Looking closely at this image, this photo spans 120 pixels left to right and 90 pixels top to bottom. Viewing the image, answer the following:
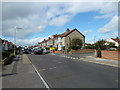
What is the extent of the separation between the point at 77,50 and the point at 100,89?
3680 cm

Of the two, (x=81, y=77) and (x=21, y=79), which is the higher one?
(x=81, y=77)

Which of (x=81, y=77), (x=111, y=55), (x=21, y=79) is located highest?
(x=111, y=55)

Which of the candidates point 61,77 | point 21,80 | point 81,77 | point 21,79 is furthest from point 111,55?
point 21,80

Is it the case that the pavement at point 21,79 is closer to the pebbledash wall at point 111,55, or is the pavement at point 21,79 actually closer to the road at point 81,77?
the road at point 81,77

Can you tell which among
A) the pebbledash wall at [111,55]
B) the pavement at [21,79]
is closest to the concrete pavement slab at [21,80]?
the pavement at [21,79]

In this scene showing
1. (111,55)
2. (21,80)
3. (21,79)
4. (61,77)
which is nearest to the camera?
(21,80)

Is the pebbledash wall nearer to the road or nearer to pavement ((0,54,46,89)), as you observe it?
the road

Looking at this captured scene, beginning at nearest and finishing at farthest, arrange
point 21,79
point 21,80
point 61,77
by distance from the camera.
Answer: point 21,80, point 21,79, point 61,77

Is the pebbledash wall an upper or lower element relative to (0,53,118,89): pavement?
upper

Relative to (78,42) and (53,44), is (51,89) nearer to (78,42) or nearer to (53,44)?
(78,42)

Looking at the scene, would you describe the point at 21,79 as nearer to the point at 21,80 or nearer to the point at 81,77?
the point at 21,80

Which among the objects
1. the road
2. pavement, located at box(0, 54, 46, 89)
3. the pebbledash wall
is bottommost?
pavement, located at box(0, 54, 46, 89)

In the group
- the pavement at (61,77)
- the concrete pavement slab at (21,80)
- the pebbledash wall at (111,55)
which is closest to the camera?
the pavement at (61,77)

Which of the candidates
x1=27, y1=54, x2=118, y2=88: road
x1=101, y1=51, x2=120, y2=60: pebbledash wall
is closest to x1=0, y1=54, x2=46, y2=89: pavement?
x1=27, y1=54, x2=118, y2=88: road
